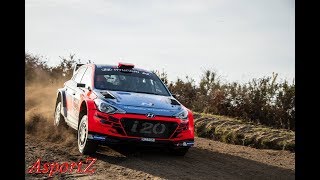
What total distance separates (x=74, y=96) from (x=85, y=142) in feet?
5.83

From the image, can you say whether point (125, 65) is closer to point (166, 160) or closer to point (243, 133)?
point (166, 160)

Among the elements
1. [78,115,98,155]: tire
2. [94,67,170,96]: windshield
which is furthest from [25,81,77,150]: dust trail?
[94,67,170,96]: windshield

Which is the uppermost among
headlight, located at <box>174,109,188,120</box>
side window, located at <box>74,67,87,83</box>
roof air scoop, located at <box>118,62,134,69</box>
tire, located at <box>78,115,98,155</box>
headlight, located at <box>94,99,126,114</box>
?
roof air scoop, located at <box>118,62,134,69</box>

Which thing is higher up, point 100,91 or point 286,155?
point 100,91

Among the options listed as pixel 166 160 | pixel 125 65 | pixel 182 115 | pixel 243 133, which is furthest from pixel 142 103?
pixel 243 133

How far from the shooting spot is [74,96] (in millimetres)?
8664

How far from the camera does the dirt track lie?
631 cm

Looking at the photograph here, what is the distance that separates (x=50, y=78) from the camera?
66.3ft

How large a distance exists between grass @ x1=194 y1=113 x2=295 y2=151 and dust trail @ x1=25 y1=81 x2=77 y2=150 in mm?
3773

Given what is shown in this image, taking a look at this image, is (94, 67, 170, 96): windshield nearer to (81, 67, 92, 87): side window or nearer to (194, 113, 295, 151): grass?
(81, 67, 92, 87): side window

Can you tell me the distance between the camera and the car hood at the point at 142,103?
706 cm
